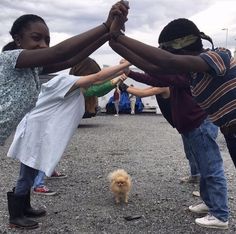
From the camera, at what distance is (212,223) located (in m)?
4.50

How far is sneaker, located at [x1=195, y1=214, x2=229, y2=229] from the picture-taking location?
4.50 meters

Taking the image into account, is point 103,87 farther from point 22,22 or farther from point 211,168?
point 22,22

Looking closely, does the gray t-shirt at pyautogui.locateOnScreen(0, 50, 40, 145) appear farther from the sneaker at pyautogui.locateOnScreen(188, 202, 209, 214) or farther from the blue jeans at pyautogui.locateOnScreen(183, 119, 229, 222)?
the sneaker at pyautogui.locateOnScreen(188, 202, 209, 214)

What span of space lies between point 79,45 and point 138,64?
0.45m

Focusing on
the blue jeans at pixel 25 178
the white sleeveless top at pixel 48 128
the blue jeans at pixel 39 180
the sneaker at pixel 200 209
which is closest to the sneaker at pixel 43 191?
the blue jeans at pixel 39 180

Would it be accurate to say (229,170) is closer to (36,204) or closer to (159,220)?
(159,220)

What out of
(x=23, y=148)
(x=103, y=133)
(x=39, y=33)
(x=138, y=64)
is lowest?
(x=103, y=133)

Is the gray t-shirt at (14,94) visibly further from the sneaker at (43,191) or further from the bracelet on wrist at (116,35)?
the sneaker at (43,191)

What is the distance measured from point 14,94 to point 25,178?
1006 millimetres

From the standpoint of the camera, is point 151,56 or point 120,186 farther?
point 120,186

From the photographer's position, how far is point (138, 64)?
325 centimetres

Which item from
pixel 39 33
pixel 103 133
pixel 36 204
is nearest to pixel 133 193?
pixel 36 204

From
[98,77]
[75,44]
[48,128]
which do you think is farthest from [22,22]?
[48,128]

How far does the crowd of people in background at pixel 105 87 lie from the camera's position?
10.5 ft
